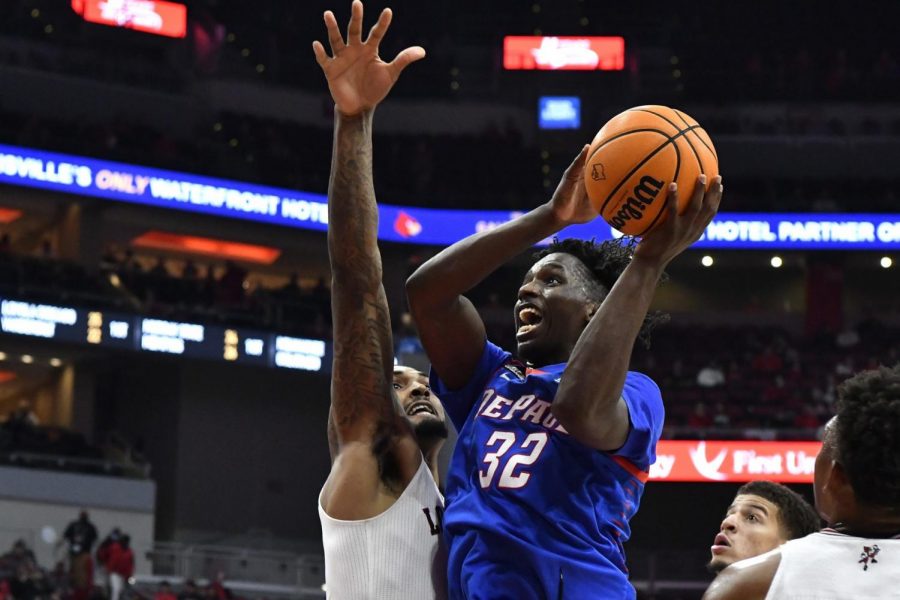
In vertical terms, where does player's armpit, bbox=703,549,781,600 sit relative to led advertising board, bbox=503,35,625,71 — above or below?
below

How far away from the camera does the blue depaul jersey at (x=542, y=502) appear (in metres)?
3.63

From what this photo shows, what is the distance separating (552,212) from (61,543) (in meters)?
17.9

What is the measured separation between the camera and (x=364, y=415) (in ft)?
13.5

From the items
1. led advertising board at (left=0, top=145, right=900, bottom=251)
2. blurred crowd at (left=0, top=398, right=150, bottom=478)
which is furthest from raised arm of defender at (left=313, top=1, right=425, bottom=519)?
led advertising board at (left=0, top=145, right=900, bottom=251)

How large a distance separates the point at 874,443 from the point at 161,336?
22.9 m

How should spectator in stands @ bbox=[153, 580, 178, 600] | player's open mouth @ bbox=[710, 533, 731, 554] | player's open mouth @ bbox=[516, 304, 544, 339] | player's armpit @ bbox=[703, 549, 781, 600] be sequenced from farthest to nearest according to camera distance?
spectator in stands @ bbox=[153, 580, 178, 600] < player's open mouth @ bbox=[710, 533, 731, 554] < player's open mouth @ bbox=[516, 304, 544, 339] < player's armpit @ bbox=[703, 549, 781, 600]

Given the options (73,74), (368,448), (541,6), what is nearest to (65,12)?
(73,74)

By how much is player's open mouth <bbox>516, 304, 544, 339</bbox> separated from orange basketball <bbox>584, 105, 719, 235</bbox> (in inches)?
14.0

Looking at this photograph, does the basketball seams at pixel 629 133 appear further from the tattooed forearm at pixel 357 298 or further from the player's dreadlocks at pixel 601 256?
the tattooed forearm at pixel 357 298

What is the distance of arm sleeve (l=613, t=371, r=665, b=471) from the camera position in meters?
3.66

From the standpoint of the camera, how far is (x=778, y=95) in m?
30.4

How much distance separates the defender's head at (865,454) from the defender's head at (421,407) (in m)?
1.65

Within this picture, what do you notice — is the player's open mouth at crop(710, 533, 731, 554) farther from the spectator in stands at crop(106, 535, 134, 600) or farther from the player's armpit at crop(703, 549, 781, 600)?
the spectator in stands at crop(106, 535, 134, 600)

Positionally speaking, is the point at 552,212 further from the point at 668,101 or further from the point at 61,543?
the point at 668,101
